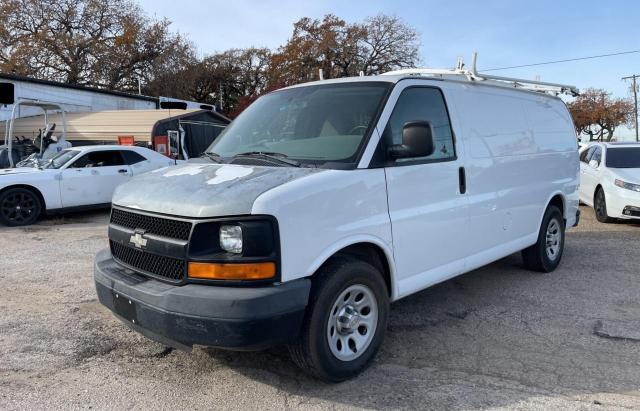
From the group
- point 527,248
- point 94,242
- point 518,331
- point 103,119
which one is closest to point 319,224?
point 518,331

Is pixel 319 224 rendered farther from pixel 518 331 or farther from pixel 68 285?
pixel 68 285

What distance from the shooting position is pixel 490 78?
16.5 feet

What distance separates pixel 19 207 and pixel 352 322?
346 inches

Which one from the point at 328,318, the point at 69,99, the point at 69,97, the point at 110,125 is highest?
the point at 69,97

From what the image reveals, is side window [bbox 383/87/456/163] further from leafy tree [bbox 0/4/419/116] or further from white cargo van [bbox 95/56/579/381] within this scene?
leafy tree [bbox 0/4/419/116]

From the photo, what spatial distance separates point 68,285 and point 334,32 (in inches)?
1742

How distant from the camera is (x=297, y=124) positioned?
13.2 feet

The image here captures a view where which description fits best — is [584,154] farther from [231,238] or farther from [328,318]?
[231,238]

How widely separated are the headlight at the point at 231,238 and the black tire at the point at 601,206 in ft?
28.2

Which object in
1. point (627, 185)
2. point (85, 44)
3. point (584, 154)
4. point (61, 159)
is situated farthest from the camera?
point (85, 44)

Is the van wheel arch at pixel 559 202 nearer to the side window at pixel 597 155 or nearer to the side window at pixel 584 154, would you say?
the side window at pixel 597 155

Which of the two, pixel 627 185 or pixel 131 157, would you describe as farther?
pixel 131 157

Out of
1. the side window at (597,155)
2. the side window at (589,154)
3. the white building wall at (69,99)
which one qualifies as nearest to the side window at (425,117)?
the side window at (597,155)

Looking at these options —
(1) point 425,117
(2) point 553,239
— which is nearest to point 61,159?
(1) point 425,117
